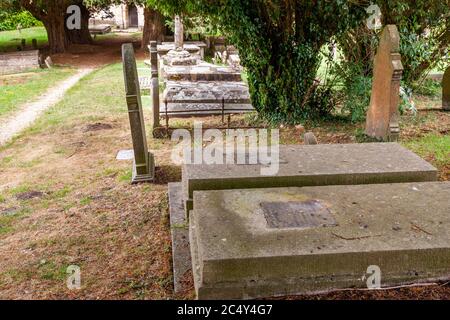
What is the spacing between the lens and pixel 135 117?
6754mm

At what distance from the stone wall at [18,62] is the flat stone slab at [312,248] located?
659 inches

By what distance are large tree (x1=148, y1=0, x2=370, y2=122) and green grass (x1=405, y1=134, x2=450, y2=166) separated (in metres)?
2.25

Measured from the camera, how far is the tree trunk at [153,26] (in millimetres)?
23719

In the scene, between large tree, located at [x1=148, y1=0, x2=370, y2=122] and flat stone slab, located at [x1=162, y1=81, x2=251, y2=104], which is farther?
flat stone slab, located at [x1=162, y1=81, x2=251, y2=104]

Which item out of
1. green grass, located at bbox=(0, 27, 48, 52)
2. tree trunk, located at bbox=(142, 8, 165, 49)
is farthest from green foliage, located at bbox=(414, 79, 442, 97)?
green grass, located at bbox=(0, 27, 48, 52)

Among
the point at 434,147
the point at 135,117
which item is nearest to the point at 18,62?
the point at 135,117

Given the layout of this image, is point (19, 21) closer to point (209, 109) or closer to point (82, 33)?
point (82, 33)

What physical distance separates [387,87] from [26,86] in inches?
450

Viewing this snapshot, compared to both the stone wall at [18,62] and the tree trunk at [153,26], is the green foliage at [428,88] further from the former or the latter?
the tree trunk at [153,26]

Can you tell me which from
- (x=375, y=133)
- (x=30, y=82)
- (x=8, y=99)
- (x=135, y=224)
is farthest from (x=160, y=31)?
(x=135, y=224)

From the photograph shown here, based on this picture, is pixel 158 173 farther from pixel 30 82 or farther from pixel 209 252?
pixel 30 82

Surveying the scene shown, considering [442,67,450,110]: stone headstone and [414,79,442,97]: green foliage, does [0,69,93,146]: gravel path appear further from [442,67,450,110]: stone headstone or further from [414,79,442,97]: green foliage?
[414,79,442,97]: green foliage

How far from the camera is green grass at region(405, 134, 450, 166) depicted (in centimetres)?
753
